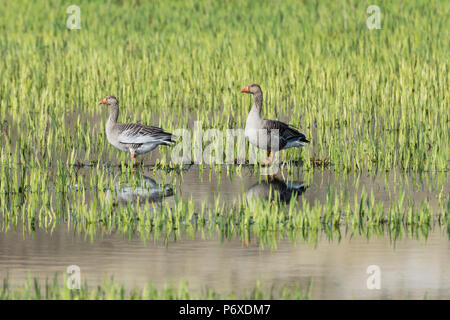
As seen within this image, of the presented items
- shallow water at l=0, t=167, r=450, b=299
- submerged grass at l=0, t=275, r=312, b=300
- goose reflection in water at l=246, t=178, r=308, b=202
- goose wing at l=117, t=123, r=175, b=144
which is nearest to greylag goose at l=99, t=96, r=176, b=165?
goose wing at l=117, t=123, r=175, b=144

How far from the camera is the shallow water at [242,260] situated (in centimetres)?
988

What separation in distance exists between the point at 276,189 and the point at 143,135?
2.84m

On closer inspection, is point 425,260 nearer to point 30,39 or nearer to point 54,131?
point 54,131

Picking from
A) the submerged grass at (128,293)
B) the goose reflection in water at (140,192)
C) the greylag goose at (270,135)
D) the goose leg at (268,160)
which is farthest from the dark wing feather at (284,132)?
the submerged grass at (128,293)

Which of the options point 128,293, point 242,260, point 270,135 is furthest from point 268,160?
point 128,293

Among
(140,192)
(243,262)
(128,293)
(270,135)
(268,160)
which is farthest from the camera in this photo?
(268,160)

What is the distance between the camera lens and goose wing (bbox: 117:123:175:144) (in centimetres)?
1661

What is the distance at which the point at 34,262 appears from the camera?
1074cm

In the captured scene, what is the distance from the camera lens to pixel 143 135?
16.6m

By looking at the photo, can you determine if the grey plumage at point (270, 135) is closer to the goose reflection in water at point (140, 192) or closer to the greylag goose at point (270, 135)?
the greylag goose at point (270, 135)

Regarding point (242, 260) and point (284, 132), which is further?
point (284, 132)

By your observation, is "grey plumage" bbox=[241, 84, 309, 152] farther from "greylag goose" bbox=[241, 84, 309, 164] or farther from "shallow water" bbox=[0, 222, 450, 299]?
"shallow water" bbox=[0, 222, 450, 299]

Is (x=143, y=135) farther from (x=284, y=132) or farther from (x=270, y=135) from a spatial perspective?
(x=284, y=132)
